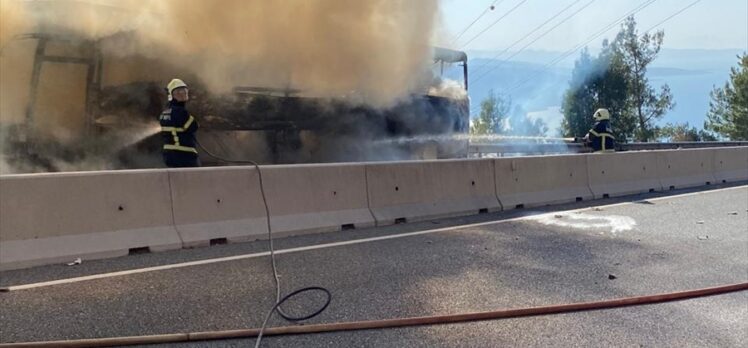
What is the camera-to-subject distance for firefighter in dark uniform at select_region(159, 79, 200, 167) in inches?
283

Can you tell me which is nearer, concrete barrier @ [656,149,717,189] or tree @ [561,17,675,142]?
concrete barrier @ [656,149,717,189]

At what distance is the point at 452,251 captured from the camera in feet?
19.3

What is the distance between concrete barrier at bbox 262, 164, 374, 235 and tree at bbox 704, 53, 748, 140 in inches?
1652

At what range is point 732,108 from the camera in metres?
Result: 43.6

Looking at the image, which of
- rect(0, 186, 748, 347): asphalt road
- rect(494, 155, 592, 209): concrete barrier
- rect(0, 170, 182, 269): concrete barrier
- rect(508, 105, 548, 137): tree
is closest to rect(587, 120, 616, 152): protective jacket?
rect(494, 155, 592, 209): concrete barrier

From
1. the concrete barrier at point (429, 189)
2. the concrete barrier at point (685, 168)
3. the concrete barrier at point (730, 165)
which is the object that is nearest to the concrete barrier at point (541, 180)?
the concrete barrier at point (429, 189)

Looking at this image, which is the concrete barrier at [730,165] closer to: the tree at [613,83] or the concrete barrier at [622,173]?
the concrete barrier at [622,173]

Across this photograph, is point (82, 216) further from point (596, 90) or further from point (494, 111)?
point (494, 111)

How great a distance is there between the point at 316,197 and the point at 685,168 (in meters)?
9.63

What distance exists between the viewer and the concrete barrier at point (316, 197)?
664 centimetres

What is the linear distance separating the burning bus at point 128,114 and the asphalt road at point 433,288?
127 inches

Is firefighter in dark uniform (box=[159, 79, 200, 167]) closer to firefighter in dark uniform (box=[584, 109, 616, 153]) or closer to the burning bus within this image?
the burning bus

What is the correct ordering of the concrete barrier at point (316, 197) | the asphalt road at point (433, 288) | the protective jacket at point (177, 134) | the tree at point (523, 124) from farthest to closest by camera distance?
the tree at point (523, 124), the protective jacket at point (177, 134), the concrete barrier at point (316, 197), the asphalt road at point (433, 288)

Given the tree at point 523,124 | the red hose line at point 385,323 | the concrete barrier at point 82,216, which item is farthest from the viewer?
the tree at point 523,124
